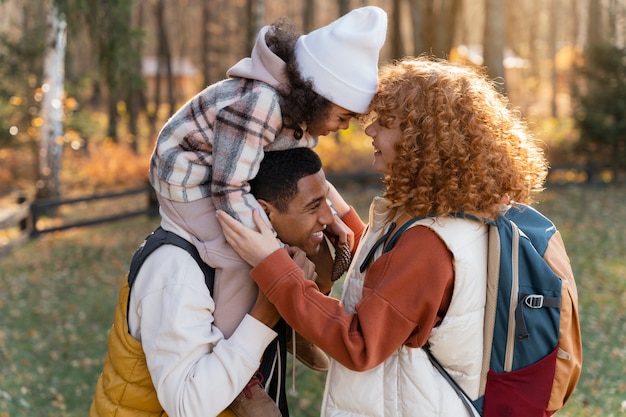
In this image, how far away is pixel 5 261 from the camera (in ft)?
33.6

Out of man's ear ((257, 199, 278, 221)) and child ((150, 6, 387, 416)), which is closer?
child ((150, 6, 387, 416))

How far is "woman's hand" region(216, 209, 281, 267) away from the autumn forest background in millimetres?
937

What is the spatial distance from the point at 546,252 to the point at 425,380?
0.58 m

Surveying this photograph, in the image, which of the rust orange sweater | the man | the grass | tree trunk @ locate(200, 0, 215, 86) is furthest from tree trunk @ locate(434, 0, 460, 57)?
the rust orange sweater

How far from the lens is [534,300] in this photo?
2.32m

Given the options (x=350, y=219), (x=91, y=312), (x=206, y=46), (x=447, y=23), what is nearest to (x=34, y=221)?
(x=91, y=312)

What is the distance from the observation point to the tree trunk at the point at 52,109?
460 inches

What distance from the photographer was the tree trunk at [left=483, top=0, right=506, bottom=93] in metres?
13.2

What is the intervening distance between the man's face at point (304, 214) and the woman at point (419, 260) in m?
0.22

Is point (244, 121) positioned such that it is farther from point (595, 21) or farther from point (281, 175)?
point (595, 21)

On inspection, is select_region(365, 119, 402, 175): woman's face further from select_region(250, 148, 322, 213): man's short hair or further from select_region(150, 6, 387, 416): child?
select_region(250, 148, 322, 213): man's short hair

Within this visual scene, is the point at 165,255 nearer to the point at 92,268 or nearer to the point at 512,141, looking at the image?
the point at 512,141

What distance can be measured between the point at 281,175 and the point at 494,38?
1155 cm

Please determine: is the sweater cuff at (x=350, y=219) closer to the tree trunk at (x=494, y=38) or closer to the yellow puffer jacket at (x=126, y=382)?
the yellow puffer jacket at (x=126, y=382)
